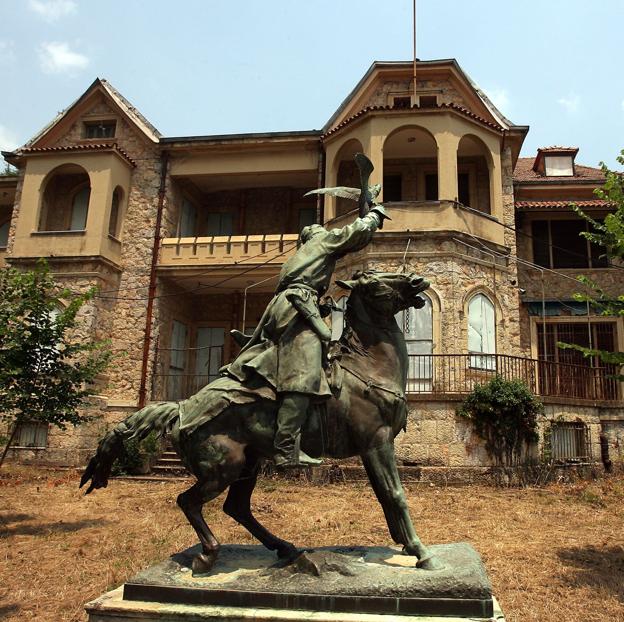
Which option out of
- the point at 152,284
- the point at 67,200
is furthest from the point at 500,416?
the point at 67,200

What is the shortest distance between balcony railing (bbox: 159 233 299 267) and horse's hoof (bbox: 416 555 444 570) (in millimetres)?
15685

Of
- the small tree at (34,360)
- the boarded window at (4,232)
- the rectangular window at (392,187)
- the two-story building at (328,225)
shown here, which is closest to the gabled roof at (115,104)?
the two-story building at (328,225)

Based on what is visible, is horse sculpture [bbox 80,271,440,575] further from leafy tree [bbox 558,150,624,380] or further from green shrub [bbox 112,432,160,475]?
green shrub [bbox 112,432,160,475]

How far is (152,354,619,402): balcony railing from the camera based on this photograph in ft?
50.6

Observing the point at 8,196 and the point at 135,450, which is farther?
the point at 8,196

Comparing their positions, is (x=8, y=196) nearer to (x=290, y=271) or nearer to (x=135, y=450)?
(x=135, y=450)

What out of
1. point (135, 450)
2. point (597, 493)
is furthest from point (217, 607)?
point (135, 450)

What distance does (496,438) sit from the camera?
14.2 m

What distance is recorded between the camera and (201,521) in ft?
15.1

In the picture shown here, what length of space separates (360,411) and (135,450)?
12519 millimetres

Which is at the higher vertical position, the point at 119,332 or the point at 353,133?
the point at 353,133

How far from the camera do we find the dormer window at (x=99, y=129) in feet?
70.7

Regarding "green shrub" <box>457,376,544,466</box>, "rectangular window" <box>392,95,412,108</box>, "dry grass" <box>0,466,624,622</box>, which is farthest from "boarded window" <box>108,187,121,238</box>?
"green shrub" <box>457,376,544,466</box>

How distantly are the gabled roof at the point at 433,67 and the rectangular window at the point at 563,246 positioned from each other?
12.4 feet
